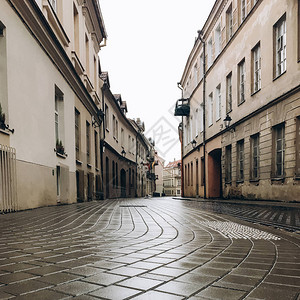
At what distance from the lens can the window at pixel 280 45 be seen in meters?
10.9

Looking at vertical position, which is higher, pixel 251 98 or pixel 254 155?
pixel 251 98

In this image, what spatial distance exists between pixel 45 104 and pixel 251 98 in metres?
8.63

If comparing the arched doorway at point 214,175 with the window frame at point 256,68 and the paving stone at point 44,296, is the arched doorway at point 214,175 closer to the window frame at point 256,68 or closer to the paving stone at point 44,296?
the window frame at point 256,68

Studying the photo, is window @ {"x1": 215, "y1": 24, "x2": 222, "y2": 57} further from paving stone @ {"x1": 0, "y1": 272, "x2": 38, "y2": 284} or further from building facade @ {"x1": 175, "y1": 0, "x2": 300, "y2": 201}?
paving stone @ {"x1": 0, "y1": 272, "x2": 38, "y2": 284}

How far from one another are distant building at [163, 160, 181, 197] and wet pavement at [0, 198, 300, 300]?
8704cm

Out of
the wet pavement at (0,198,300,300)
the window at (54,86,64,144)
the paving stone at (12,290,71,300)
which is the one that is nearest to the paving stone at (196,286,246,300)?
the wet pavement at (0,198,300,300)

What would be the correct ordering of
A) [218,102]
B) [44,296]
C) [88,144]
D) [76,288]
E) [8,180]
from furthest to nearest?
[218,102], [88,144], [8,180], [76,288], [44,296]

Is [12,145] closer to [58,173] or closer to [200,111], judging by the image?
[58,173]

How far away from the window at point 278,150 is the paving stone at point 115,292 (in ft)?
33.3

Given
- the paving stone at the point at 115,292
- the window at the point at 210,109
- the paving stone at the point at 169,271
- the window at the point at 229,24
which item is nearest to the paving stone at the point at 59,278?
the paving stone at the point at 115,292

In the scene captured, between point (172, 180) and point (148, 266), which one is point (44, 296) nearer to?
point (148, 266)

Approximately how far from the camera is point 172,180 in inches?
3740

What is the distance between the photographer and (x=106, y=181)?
21234 mm

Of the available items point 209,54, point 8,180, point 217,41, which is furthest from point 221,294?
point 209,54
